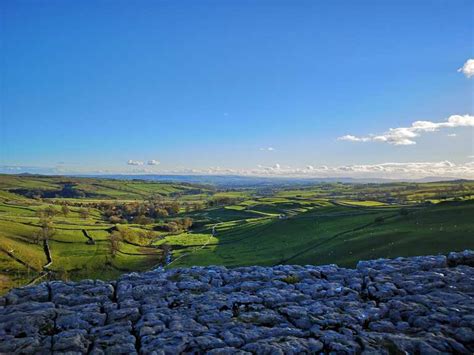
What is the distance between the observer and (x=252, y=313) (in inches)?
527

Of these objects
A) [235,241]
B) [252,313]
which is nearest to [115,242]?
[235,241]

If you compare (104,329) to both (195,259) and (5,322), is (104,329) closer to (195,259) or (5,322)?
(5,322)

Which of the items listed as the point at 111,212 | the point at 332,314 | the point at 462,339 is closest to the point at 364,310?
the point at 332,314

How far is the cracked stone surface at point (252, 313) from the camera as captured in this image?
431 inches

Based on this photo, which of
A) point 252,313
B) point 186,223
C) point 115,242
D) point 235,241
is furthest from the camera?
point 186,223

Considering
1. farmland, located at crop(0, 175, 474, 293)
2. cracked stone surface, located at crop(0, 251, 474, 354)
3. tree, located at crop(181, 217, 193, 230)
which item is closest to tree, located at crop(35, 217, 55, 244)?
farmland, located at crop(0, 175, 474, 293)

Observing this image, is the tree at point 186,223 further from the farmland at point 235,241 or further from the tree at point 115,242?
the tree at point 115,242

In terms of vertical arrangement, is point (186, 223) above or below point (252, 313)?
below

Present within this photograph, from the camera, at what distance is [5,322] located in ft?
40.6

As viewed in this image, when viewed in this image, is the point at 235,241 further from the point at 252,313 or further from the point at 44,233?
the point at 252,313

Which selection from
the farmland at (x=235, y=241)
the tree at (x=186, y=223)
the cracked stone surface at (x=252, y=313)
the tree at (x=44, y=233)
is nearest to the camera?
the cracked stone surface at (x=252, y=313)

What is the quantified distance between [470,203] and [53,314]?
216 feet

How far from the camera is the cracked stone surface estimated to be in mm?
10945

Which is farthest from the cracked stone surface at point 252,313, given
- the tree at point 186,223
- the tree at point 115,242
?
the tree at point 186,223
